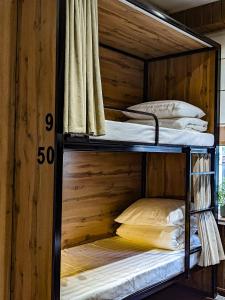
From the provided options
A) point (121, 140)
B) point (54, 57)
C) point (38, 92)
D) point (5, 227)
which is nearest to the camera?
point (54, 57)

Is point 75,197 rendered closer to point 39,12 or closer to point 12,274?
point 12,274

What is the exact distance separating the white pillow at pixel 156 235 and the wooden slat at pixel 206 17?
1.94m

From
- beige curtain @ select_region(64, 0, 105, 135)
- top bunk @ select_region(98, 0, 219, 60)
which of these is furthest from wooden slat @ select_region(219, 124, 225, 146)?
beige curtain @ select_region(64, 0, 105, 135)

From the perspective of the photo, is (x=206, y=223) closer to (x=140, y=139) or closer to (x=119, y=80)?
(x=140, y=139)

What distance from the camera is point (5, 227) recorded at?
2184 mm

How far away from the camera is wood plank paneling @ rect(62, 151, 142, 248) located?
3.02 metres

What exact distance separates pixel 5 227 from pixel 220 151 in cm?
239

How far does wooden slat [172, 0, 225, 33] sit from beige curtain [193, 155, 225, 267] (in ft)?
4.17

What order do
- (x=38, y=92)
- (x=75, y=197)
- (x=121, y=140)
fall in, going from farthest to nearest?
(x=75, y=197) → (x=121, y=140) → (x=38, y=92)

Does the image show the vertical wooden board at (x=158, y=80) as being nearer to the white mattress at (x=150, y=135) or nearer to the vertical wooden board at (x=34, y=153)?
the white mattress at (x=150, y=135)

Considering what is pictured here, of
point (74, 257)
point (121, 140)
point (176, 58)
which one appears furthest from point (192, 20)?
point (74, 257)

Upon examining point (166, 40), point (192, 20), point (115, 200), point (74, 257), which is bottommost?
point (74, 257)

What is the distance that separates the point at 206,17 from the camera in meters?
3.37

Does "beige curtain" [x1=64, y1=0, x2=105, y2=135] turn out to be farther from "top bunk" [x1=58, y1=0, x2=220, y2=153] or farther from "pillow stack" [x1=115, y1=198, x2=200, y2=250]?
"pillow stack" [x1=115, y1=198, x2=200, y2=250]
